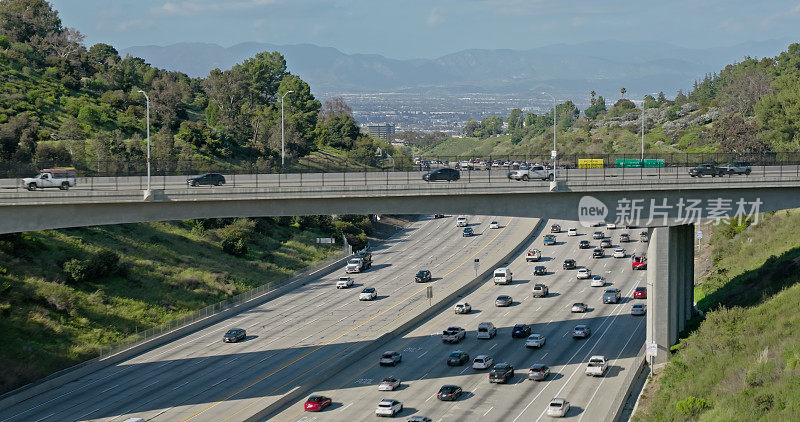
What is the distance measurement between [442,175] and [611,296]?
3022 centimetres

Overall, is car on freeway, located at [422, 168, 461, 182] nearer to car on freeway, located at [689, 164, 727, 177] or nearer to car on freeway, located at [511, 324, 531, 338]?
car on freeway, located at [689, 164, 727, 177]

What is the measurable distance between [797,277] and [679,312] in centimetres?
925

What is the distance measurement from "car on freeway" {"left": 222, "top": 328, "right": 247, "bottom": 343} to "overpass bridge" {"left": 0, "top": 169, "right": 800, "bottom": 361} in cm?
1430

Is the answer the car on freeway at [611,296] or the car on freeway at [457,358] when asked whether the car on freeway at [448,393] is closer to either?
the car on freeway at [457,358]

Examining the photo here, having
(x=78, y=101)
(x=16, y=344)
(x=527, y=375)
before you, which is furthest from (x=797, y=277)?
(x=78, y=101)

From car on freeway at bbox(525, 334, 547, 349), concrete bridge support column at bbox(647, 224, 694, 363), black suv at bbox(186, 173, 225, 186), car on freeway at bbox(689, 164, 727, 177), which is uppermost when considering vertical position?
car on freeway at bbox(689, 164, 727, 177)

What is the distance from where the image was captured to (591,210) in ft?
179

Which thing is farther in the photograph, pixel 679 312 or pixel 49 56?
pixel 49 56

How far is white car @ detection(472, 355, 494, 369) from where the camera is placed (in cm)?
5678

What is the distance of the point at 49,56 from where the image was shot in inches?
5182

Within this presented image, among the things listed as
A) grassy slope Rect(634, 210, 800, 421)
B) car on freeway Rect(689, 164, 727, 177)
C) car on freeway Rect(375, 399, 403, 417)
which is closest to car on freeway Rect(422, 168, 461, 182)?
car on freeway Rect(375, 399, 403, 417)

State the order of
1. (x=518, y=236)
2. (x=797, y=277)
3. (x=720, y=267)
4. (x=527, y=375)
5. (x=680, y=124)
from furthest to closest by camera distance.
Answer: (x=680, y=124)
(x=518, y=236)
(x=720, y=267)
(x=797, y=277)
(x=527, y=375)

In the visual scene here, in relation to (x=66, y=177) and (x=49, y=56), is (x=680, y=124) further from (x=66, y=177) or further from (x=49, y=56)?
(x=66, y=177)

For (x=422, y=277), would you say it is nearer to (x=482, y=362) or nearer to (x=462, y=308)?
(x=462, y=308)
